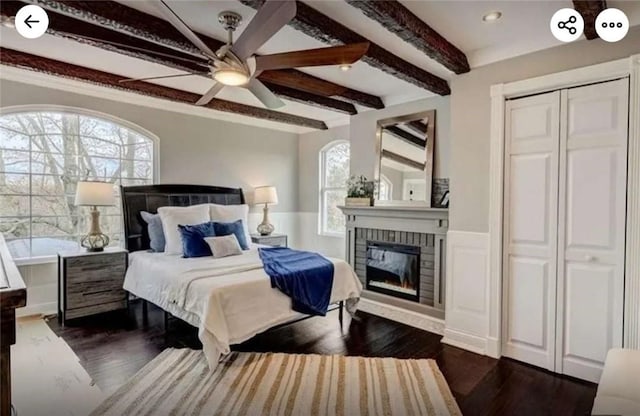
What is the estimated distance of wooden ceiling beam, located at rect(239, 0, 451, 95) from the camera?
2.43 meters

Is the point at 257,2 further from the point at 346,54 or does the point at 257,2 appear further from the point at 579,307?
the point at 579,307

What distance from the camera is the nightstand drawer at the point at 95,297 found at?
12.5 ft

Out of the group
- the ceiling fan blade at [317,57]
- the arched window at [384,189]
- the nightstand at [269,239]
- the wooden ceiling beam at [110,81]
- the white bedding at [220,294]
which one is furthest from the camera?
the nightstand at [269,239]

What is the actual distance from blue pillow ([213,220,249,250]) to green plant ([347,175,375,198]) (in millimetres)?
1462

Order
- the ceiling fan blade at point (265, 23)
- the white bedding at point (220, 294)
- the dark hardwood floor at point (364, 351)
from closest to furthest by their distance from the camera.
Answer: the ceiling fan blade at point (265, 23) < the dark hardwood floor at point (364, 351) < the white bedding at point (220, 294)

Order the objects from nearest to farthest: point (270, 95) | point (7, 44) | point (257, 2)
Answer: point (257, 2)
point (270, 95)
point (7, 44)

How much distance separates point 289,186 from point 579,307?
4.60m

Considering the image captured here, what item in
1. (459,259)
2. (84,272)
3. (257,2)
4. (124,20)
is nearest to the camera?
(257,2)

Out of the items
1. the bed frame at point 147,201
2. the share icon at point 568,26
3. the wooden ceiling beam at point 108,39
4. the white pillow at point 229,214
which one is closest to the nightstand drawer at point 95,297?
the bed frame at point 147,201

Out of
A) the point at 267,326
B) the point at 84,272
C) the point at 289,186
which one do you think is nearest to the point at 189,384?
the point at 267,326

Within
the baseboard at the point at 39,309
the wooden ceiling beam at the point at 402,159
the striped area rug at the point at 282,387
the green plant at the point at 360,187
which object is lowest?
the striped area rug at the point at 282,387

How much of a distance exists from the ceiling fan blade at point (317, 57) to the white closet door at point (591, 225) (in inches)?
71.7

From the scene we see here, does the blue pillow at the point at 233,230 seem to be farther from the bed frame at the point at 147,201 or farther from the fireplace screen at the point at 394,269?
the fireplace screen at the point at 394,269

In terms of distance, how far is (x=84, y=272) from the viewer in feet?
12.8
